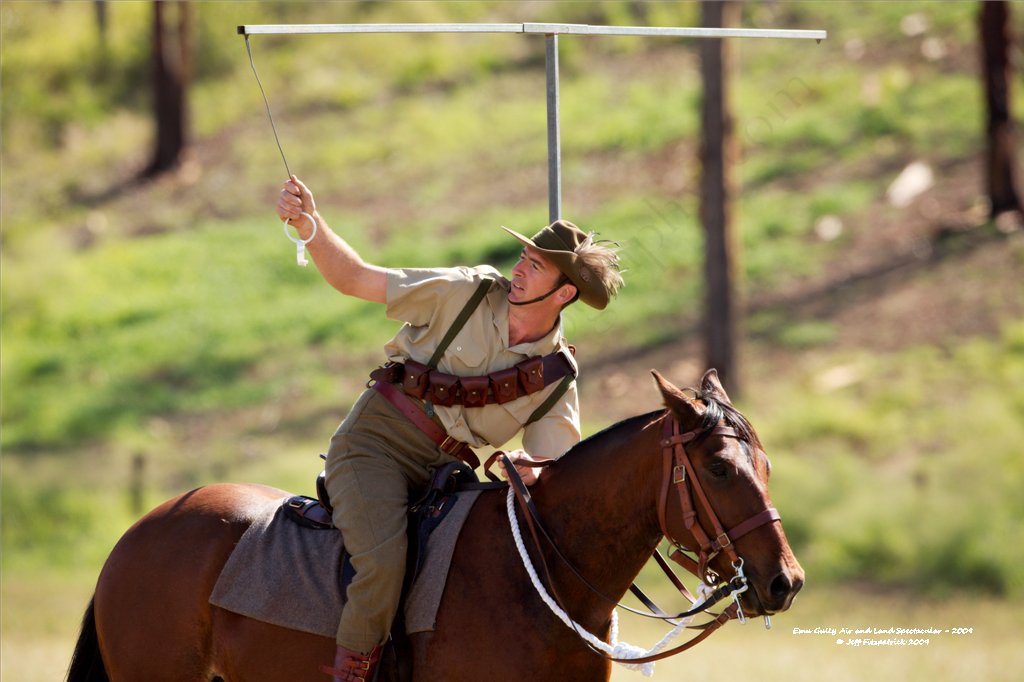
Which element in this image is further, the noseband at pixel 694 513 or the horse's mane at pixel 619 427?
the horse's mane at pixel 619 427

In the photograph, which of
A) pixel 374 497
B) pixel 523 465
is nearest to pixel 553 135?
pixel 523 465

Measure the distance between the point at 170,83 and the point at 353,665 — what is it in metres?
23.7

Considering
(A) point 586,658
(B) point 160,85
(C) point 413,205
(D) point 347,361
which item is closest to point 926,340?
(D) point 347,361

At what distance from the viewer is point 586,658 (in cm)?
479

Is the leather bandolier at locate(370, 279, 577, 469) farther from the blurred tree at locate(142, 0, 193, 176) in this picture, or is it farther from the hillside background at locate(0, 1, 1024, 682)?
the blurred tree at locate(142, 0, 193, 176)

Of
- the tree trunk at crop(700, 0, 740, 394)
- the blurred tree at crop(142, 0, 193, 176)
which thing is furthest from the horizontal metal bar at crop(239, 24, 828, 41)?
the blurred tree at crop(142, 0, 193, 176)

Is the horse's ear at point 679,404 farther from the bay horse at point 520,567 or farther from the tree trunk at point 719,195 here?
the tree trunk at point 719,195

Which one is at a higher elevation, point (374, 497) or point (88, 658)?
point (374, 497)

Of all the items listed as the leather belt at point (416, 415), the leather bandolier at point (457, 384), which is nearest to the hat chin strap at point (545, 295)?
the leather bandolier at point (457, 384)

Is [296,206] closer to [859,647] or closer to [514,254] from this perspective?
[859,647]

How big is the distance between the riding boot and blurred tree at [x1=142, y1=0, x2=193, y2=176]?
22.4m

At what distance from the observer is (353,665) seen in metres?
4.76

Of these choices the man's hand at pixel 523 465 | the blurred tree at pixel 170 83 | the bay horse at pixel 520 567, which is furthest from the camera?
the blurred tree at pixel 170 83

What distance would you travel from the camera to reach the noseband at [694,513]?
4.39 metres
